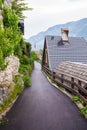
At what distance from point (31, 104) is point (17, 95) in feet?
7.22

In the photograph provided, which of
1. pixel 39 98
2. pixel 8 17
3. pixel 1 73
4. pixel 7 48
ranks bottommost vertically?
pixel 39 98

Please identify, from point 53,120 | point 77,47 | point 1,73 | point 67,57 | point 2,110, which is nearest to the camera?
point 53,120

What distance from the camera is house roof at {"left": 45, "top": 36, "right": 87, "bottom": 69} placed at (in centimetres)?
2936

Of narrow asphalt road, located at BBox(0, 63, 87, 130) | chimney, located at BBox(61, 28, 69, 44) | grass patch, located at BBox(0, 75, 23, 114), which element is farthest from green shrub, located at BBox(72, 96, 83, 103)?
chimney, located at BBox(61, 28, 69, 44)

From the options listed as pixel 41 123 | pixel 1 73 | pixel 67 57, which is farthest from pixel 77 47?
pixel 41 123

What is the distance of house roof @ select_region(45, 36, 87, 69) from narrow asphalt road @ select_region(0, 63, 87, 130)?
13.6 metres

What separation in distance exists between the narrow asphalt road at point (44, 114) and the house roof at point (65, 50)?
13.6 meters

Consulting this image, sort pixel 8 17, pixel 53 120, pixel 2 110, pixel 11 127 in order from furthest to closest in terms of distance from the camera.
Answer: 1. pixel 8 17
2. pixel 2 110
3. pixel 53 120
4. pixel 11 127

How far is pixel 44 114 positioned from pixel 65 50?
69.6 feet

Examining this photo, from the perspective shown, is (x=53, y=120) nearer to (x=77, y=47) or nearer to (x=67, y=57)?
(x=67, y=57)

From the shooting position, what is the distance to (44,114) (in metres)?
11.2

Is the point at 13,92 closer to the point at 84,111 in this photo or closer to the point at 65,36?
the point at 84,111

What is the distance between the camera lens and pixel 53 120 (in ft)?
33.7

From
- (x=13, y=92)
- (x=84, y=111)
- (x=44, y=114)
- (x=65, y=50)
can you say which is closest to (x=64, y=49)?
(x=65, y=50)
